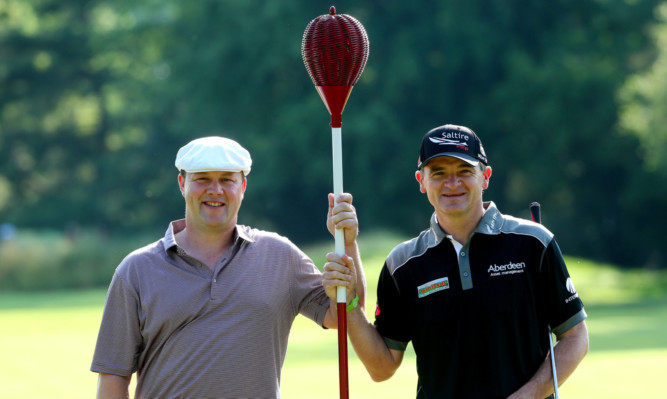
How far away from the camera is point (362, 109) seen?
137 ft

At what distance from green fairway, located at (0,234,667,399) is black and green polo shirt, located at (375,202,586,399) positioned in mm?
3815

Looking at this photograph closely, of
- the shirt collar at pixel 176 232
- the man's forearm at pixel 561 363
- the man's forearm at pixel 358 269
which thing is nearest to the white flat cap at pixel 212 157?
the shirt collar at pixel 176 232

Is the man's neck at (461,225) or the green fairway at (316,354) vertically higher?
the green fairway at (316,354)

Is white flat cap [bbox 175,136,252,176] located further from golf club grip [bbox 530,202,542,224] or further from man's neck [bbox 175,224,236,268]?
golf club grip [bbox 530,202,542,224]

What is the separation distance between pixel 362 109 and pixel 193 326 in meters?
37.7

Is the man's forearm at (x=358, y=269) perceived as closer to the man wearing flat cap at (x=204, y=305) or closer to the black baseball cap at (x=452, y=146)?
the man wearing flat cap at (x=204, y=305)

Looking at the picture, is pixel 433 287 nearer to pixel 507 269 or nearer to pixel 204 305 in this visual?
pixel 507 269

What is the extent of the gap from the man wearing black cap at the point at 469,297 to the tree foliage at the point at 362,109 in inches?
1178

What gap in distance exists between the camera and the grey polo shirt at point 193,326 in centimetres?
412

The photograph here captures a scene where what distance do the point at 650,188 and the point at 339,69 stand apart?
3406 cm

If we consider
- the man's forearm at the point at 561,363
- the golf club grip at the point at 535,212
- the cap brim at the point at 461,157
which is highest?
the cap brim at the point at 461,157

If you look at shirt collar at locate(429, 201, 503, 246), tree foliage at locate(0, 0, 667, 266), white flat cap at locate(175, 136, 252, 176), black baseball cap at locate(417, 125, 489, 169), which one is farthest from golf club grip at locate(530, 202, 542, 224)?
tree foliage at locate(0, 0, 667, 266)

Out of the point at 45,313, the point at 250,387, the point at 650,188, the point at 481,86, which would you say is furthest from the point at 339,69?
the point at 481,86

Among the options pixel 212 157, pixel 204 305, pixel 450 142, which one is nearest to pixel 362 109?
pixel 450 142
